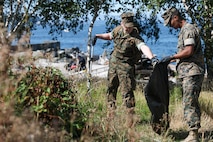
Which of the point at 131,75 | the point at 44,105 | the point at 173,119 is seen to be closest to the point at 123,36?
the point at 131,75

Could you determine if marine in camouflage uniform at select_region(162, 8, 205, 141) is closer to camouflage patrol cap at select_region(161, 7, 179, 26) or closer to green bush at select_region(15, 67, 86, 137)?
camouflage patrol cap at select_region(161, 7, 179, 26)

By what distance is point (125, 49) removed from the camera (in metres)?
7.25

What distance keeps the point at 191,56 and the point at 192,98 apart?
1.86ft

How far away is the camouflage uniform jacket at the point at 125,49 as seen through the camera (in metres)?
7.18

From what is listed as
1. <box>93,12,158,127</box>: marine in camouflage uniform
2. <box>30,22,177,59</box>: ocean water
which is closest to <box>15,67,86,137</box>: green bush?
<box>30,22,177,59</box>: ocean water

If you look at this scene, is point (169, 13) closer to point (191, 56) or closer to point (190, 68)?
point (191, 56)

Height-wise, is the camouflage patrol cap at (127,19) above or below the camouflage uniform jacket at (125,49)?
above

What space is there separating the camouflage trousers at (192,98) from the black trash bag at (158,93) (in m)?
0.33

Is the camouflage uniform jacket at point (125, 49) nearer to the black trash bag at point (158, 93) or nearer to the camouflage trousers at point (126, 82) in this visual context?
the camouflage trousers at point (126, 82)


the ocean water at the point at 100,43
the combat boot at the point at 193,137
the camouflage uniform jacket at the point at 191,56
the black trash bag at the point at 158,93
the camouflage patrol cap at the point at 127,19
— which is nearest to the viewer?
the camouflage uniform jacket at the point at 191,56

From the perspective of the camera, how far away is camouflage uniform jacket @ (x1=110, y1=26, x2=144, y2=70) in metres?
7.18

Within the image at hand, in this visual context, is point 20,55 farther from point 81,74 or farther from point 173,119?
point 173,119

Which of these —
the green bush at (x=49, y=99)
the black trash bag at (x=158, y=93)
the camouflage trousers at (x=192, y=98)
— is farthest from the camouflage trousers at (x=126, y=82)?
the green bush at (x=49, y=99)

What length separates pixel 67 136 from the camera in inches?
169
